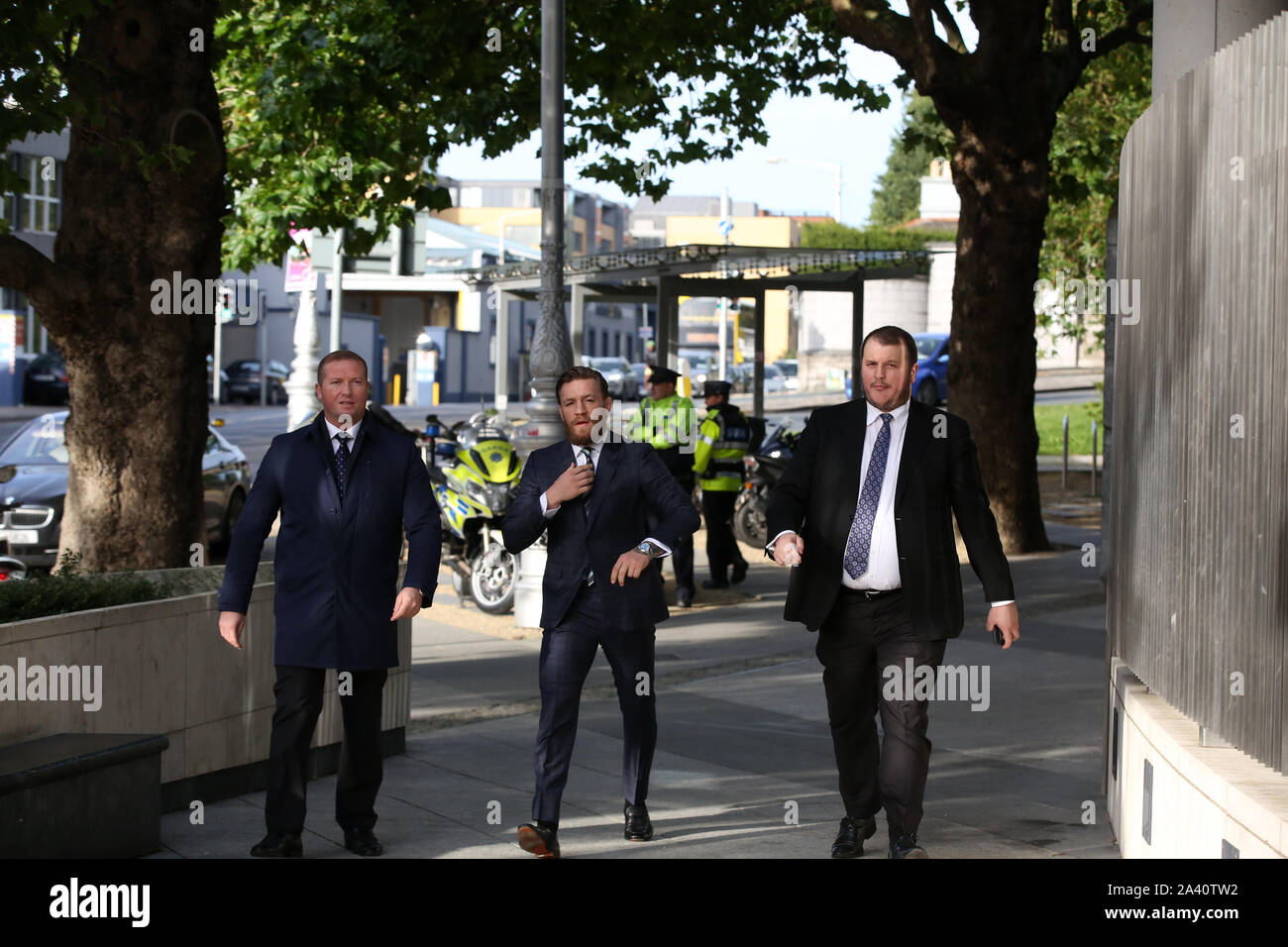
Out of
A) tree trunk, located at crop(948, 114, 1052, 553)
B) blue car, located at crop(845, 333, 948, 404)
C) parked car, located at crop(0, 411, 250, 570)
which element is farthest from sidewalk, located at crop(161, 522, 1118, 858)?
blue car, located at crop(845, 333, 948, 404)

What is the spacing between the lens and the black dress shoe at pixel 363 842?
20.8 feet

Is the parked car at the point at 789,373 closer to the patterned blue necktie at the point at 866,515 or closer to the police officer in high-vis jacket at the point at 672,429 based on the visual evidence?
the police officer in high-vis jacket at the point at 672,429

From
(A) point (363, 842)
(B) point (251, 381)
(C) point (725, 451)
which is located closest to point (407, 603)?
(A) point (363, 842)

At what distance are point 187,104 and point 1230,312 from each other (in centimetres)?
627

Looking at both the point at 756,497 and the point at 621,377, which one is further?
the point at 621,377

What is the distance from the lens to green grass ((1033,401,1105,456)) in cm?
3170

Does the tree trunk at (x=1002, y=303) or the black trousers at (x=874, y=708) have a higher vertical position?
the tree trunk at (x=1002, y=303)

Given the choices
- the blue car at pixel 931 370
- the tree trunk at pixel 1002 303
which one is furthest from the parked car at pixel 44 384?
the tree trunk at pixel 1002 303

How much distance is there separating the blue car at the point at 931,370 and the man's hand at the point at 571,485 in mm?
27718

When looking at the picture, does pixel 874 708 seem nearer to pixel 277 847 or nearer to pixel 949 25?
pixel 277 847

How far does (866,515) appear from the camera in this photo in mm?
6219

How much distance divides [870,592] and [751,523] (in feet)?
39.8

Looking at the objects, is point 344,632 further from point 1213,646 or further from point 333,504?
point 1213,646

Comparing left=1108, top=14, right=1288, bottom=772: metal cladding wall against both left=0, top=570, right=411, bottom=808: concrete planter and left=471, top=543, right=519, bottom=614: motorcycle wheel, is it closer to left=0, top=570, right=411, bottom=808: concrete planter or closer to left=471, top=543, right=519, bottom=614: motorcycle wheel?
left=0, top=570, right=411, bottom=808: concrete planter
